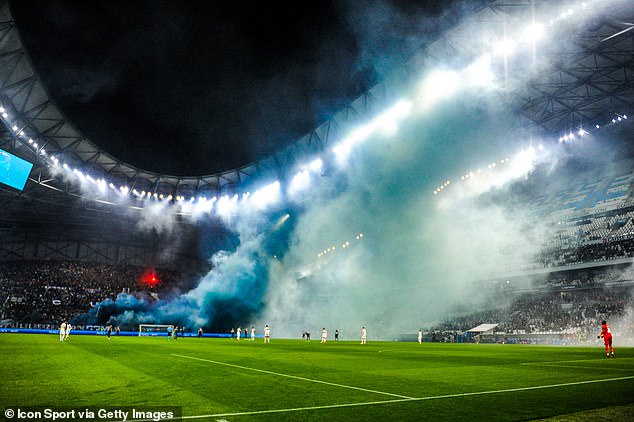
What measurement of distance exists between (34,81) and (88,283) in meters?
31.4

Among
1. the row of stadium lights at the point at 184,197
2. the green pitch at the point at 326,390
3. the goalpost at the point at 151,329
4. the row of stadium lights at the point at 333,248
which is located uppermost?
the row of stadium lights at the point at 184,197

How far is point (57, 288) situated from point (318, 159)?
119 ft

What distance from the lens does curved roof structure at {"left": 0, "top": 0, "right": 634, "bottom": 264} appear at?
2516cm

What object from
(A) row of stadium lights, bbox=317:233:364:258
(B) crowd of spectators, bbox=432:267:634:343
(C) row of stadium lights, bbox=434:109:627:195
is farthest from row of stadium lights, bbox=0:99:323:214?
(B) crowd of spectators, bbox=432:267:634:343

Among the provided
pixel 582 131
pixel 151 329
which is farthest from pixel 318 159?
pixel 151 329

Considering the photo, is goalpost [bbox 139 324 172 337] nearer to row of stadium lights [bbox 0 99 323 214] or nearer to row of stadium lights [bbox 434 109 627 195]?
row of stadium lights [bbox 0 99 323 214]

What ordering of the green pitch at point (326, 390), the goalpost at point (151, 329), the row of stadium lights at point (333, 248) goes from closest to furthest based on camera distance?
the green pitch at point (326, 390)
the goalpost at point (151, 329)
the row of stadium lights at point (333, 248)

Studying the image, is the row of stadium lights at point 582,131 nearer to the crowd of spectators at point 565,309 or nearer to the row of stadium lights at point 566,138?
the row of stadium lights at point 566,138

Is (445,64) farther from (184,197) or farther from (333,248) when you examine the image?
(184,197)

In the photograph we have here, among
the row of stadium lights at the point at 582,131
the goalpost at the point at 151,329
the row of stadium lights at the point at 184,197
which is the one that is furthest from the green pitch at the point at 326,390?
the goalpost at the point at 151,329

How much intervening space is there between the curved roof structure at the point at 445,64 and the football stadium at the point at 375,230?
6.8 inches

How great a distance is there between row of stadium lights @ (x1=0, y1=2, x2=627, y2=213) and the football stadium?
7.5 inches

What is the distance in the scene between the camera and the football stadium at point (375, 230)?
23641 mm

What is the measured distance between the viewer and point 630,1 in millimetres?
23719
